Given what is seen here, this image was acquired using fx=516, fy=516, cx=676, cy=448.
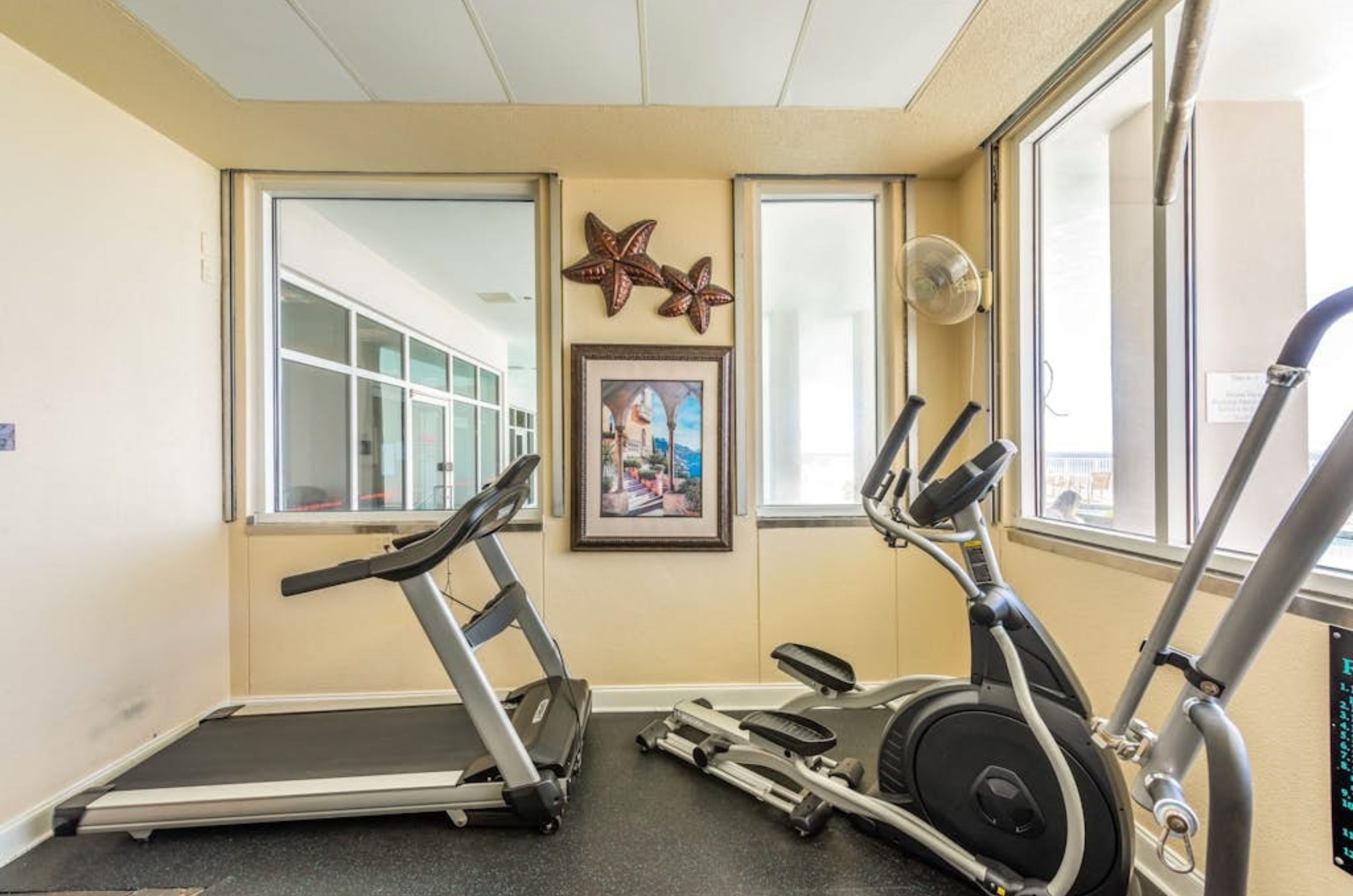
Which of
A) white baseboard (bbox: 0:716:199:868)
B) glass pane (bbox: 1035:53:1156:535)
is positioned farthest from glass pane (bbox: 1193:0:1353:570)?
white baseboard (bbox: 0:716:199:868)

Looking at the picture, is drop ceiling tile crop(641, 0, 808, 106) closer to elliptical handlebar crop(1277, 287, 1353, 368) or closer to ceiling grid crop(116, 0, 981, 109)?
ceiling grid crop(116, 0, 981, 109)

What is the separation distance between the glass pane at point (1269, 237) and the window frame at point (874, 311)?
1.11 meters

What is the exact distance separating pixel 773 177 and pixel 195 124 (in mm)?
2498

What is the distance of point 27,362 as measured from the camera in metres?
1.73

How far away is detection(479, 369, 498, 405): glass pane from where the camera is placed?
13.6 feet

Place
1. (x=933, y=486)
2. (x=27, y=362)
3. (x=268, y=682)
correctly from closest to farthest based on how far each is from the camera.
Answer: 1. (x=933, y=486)
2. (x=27, y=362)
3. (x=268, y=682)

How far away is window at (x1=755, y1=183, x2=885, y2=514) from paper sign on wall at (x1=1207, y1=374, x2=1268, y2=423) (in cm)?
125

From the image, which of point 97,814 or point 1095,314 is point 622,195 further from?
point 97,814

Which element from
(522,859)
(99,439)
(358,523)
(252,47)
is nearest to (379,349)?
(358,523)

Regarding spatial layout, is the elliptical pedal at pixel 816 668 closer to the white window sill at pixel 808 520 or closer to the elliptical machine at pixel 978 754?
the elliptical machine at pixel 978 754

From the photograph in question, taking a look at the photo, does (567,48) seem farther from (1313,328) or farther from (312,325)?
(312,325)

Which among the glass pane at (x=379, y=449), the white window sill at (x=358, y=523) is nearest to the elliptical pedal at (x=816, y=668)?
the white window sill at (x=358, y=523)

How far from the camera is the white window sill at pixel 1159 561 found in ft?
3.86

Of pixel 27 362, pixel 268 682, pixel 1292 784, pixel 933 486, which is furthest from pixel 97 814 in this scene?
pixel 1292 784
